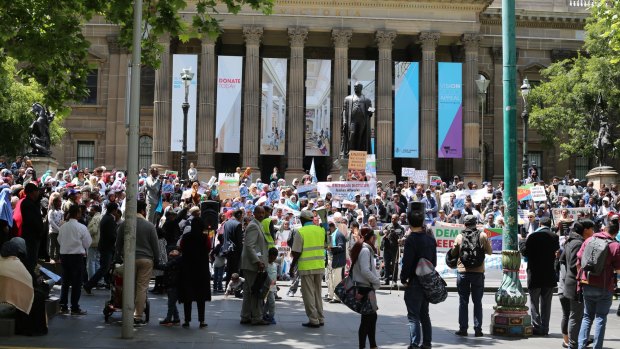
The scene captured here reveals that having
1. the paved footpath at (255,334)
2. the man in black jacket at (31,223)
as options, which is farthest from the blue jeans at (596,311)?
the man in black jacket at (31,223)

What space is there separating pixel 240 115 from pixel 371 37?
32.2 feet

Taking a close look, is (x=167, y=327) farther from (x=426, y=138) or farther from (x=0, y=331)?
(x=426, y=138)

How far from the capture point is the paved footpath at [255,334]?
36.3 ft

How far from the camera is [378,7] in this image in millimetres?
46531

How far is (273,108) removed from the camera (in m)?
45.5

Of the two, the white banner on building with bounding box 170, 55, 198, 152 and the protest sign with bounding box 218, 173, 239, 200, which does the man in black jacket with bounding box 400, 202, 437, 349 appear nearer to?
the protest sign with bounding box 218, 173, 239, 200

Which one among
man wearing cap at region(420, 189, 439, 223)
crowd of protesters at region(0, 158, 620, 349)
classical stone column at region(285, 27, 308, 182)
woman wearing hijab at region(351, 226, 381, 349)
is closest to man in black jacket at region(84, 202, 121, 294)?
crowd of protesters at region(0, 158, 620, 349)

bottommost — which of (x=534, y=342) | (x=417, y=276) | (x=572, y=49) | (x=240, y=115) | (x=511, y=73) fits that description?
(x=534, y=342)

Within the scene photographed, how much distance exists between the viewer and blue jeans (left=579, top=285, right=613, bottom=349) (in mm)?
10594

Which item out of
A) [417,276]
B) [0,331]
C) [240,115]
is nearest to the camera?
[417,276]

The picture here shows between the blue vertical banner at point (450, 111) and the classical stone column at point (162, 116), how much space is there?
51.5ft

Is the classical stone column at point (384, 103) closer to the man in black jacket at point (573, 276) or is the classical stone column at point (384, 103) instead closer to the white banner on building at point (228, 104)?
the white banner on building at point (228, 104)

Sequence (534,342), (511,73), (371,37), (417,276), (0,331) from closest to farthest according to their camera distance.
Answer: (417,276) < (0,331) < (534,342) < (511,73) < (371,37)

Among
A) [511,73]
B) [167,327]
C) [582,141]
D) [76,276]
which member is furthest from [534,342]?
[582,141]
